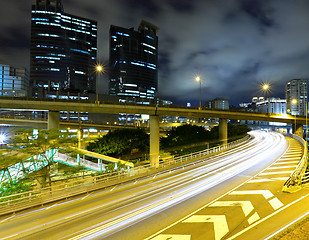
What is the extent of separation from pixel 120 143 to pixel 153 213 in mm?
32107

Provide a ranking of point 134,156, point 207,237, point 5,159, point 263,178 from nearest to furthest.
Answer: point 207,237, point 5,159, point 263,178, point 134,156

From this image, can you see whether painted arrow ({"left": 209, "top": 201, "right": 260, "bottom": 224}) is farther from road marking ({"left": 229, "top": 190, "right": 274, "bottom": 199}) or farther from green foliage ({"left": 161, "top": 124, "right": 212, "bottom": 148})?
green foliage ({"left": 161, "top": 124, "right": 212, "bottom": 148})

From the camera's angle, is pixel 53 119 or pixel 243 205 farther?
pixel 53 119

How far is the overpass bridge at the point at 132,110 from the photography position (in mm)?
34281

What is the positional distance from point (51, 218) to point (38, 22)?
182m

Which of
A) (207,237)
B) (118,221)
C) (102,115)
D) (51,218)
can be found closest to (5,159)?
(51,218)

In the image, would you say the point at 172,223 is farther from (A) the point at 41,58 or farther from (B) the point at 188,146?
(A) the point at 41,58

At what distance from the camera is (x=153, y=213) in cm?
1062

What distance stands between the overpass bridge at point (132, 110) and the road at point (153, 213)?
12.9 m

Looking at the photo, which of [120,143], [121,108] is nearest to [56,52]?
[121,108]

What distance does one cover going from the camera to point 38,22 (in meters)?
144

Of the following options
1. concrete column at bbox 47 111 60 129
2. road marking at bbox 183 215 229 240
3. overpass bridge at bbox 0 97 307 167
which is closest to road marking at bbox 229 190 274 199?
road marking at bbox 183 215 229 240

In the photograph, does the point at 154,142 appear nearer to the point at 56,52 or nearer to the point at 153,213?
the point at 153,213

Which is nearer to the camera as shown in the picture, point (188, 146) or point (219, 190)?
point (219, 190)
